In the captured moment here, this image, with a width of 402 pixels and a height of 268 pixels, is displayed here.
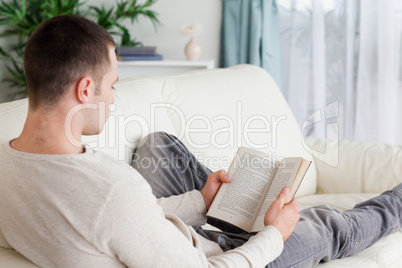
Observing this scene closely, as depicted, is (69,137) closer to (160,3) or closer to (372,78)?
(372,78)

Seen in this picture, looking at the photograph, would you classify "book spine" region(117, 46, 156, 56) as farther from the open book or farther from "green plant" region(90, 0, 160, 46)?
the open book

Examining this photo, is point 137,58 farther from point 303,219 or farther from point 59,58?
Answer: point 59,58

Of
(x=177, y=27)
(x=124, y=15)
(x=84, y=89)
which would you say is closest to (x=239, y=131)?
(x=84, y=89)

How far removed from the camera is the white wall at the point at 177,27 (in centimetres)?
375

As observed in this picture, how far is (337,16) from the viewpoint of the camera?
3322 millimetres

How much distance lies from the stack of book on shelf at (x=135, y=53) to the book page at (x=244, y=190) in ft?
6.55

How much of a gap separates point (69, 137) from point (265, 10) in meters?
2.57

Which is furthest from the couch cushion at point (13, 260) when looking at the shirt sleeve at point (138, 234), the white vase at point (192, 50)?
the white vase at point (192, 50)

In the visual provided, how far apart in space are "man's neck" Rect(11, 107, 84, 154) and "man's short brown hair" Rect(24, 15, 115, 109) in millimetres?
23

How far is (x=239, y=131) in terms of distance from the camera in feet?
6.45

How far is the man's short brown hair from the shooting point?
1046 millimetres

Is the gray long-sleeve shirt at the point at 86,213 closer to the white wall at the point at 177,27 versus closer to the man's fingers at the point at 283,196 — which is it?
the man's fingers at the point at 283,196

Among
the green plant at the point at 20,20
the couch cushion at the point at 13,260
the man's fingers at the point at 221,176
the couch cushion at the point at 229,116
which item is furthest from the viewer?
the green plant at the point at 20,20

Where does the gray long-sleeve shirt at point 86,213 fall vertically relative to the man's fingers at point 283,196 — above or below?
above
